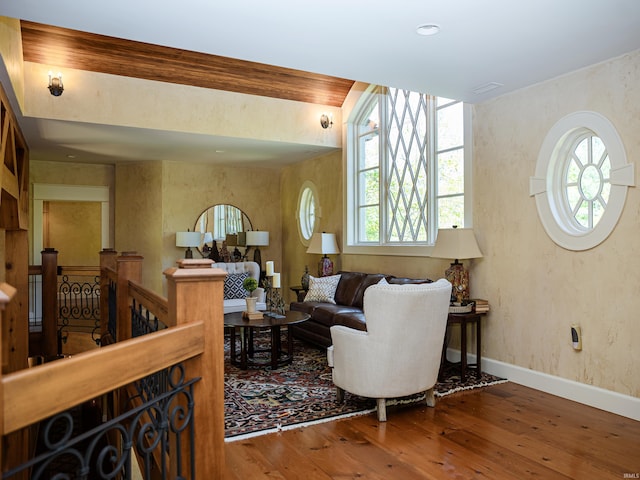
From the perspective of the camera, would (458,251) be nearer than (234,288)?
Yes

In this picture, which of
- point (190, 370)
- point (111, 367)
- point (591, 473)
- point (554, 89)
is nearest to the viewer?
point (111, 367)

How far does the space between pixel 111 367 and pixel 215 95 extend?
16.4 feet

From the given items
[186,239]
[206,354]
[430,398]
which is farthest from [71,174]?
[206,354]

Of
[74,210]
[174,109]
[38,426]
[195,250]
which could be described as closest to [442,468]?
[38,426]

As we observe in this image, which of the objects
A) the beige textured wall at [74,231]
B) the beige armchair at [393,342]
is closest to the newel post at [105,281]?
the beige armchair at [393,342]

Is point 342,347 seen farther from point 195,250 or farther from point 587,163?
point 195,250

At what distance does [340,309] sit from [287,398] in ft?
5.74

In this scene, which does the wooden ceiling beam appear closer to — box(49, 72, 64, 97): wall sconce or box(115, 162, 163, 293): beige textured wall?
box(49, 72, 64, 97): wall sconce

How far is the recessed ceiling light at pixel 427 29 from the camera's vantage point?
2.95 m

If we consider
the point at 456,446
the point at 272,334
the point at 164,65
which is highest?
the point at 164,65

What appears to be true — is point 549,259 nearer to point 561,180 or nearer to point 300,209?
point 561,180

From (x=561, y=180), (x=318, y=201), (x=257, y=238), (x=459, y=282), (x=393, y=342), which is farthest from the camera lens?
(x=257, y=238)

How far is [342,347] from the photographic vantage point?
341 cm

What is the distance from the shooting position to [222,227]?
818cm
